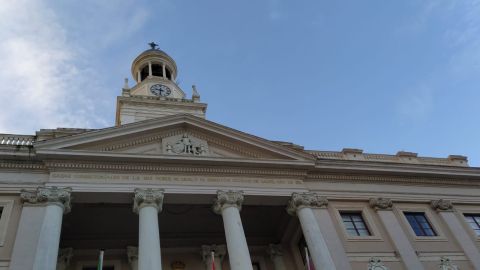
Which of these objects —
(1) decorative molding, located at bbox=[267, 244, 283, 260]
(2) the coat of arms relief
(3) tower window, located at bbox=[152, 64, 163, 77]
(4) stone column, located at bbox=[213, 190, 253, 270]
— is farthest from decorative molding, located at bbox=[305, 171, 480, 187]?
(3) tower window, located at bbox=[152, 64, 163, 77]

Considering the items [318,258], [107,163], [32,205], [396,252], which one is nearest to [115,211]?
[107,163]

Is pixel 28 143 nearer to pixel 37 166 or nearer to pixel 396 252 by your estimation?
pixel 37 166

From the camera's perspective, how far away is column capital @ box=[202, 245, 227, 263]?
22775 mm

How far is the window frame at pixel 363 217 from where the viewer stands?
20.5 metres

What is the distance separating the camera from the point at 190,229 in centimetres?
2342

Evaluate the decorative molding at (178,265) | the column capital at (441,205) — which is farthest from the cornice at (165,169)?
the column capital at (441,205)

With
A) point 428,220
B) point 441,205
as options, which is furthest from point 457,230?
point 441,205

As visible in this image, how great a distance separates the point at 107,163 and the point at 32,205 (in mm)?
3338

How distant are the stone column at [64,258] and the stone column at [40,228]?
4036 mm

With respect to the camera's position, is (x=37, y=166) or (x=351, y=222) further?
(x=351, y=222)

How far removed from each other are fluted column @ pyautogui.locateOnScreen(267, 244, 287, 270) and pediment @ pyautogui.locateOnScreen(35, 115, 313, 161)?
16.0 ft

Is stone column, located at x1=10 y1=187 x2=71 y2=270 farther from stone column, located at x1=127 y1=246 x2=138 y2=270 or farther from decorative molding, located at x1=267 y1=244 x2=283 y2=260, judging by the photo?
decorative molding, located at x1=267 y1=244 x2=283 y2=260

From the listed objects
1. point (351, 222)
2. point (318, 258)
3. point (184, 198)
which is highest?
point (184, 198)

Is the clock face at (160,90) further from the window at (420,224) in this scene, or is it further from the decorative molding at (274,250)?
the window at (420,224)
